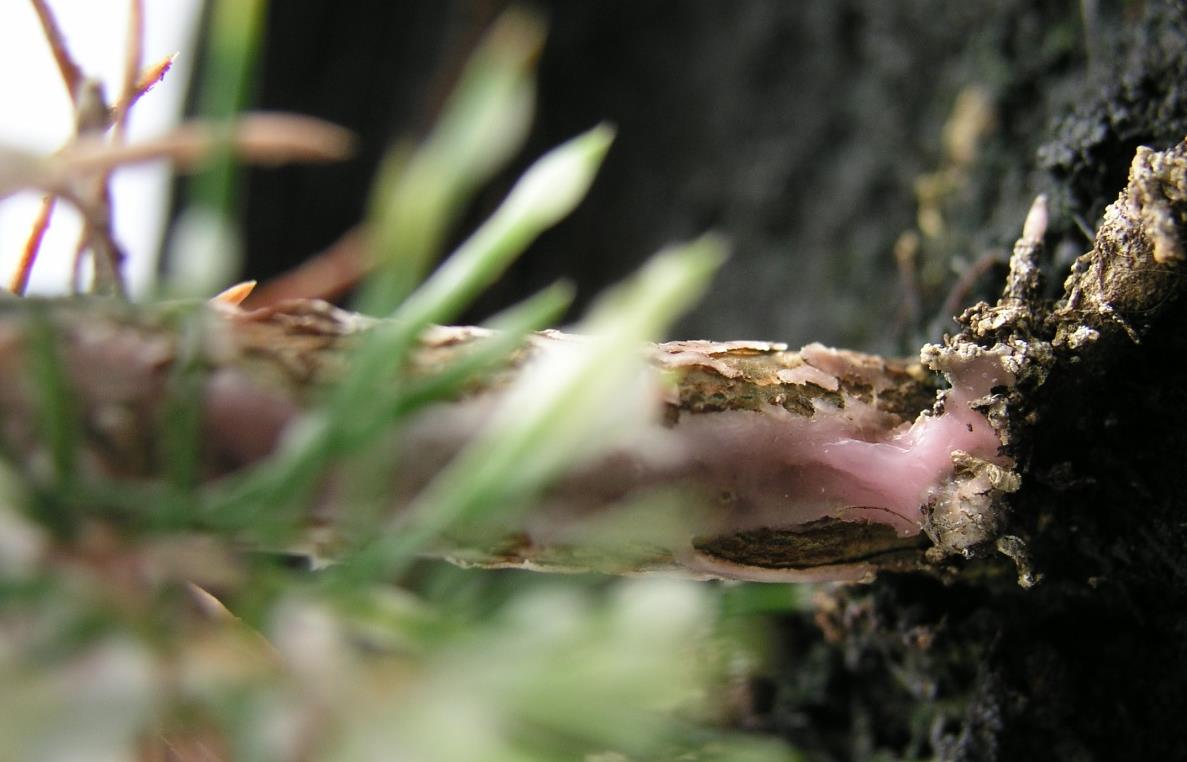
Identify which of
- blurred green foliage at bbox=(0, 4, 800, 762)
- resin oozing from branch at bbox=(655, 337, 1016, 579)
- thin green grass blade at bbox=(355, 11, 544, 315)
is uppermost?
thin green grass blade at bbox=(355, 11, 544, 315)

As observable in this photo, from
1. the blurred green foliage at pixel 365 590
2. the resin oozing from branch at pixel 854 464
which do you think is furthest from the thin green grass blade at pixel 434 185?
the resin oozing from branch at pixel 854 464

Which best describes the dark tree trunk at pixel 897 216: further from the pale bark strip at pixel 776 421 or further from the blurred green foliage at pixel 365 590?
the blurred green foliage at pixel 365 590

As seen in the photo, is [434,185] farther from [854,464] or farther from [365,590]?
[854,464]

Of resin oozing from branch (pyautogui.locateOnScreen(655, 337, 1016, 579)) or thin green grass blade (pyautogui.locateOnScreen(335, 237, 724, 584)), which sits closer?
thin green grass blade (pyautogui.locateOnScreen(335, 237, 724, 584))

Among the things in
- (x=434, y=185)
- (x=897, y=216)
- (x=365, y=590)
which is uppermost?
(x=897, y=216)

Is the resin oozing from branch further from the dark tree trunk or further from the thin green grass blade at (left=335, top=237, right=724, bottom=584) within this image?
the thin green grass blade at (left=335, top=237, right=724, bottom=584)

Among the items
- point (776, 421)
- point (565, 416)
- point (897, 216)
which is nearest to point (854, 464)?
point (776, 421)

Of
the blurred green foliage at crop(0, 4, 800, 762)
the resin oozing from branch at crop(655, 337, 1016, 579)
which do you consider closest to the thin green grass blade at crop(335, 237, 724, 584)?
the blurred green foliage at crop(0, 4, 800, 762)

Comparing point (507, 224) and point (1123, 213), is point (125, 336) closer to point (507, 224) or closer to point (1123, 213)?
point (507, 224)

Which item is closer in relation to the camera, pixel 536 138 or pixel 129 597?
pixel 129 597

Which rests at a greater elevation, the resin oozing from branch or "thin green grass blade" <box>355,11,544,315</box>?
"thin green grass blade" <box>355,11,544,315</box>

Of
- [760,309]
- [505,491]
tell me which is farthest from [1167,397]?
[760,309]
